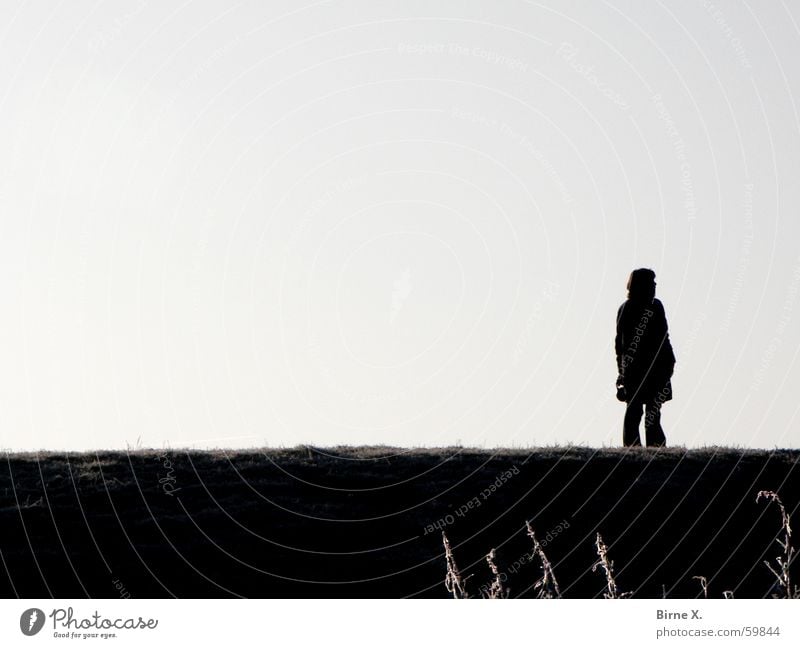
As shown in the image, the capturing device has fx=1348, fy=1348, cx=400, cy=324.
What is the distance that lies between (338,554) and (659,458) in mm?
5048

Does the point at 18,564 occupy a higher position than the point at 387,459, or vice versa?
the point at 387,459

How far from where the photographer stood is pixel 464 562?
50.4ft

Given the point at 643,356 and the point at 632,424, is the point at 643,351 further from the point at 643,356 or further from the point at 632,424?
the point at 632,424

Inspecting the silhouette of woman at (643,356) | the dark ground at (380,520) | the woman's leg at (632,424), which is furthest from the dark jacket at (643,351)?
the dark ground at (380,520)

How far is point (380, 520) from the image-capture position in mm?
16438

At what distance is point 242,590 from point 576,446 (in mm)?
6258

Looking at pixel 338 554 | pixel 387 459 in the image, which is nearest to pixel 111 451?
pixel 387 459

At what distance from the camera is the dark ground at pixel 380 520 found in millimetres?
15031

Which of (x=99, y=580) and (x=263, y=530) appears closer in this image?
(x=99, y=580)

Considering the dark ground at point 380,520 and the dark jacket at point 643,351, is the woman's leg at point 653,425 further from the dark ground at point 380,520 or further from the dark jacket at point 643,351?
the dark ground at point 380,520

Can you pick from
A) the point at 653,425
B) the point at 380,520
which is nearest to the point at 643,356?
the point at 653,425
